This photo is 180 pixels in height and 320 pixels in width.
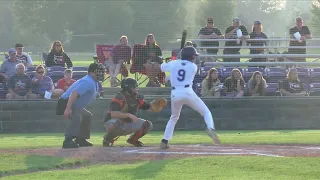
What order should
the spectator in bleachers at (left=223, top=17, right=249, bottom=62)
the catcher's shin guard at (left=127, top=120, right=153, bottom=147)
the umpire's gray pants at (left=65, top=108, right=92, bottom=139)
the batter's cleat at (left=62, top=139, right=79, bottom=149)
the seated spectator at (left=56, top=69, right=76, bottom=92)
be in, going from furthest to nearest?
1. the spectator in bleachers at (left=223, top=17, right=249, bottom=62)
2. the seated spectator at (left=56, top=69, right=76, bottom=92)
3. the catcher's shin guard at (left=127, top=120, right=153, bottom=147)
4. the umpire's gray pants at (left=65, top=108, right=92, bottom=139)
5. the batter's cleat at (left=62, top=139, right=79, bottom=149)

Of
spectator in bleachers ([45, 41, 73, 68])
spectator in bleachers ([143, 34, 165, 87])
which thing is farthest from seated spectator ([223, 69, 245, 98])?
spectator in bleachers ([45, 41, 73, 68])

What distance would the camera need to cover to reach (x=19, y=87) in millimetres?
17125

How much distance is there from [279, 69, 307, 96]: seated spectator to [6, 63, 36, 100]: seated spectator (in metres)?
6.57

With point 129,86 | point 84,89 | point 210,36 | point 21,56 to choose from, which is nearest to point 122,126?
point 129,86

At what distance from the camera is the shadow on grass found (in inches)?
347

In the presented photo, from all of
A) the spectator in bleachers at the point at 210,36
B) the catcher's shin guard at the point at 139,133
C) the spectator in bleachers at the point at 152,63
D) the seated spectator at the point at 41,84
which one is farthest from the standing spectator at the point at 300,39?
the catcher's shin guard at the point at 139,133

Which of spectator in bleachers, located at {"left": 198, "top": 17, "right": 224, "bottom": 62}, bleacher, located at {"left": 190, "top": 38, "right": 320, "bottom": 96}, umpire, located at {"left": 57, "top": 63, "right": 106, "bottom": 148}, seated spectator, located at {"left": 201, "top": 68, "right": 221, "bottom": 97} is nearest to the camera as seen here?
umpire, located at {"left": 57, "top": 63, "right": 106, "bottom": 148}

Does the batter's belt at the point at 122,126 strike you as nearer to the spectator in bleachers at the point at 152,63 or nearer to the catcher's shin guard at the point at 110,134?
the catcher's shin guard at the point at 110,134

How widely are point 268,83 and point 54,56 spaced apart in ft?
19.5

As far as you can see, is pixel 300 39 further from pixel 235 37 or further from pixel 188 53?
pixel 188 53

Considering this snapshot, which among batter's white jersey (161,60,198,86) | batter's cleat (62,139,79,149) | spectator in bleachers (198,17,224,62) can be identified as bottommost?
batter's cleat (62,139,79,149)

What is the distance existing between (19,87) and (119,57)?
300 cm

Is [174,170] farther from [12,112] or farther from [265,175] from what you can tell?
[12,112]

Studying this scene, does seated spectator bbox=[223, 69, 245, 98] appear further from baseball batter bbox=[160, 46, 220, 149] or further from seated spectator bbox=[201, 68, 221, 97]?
baseball batter bbox=[160, 46, 220, 149]
